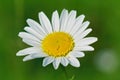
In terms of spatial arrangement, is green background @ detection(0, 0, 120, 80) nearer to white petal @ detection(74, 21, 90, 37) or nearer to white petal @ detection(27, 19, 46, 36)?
white petal @ detection(27, 19, 46, 36)

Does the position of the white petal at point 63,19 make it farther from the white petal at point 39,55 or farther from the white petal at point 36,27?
the white petal at point 39,55

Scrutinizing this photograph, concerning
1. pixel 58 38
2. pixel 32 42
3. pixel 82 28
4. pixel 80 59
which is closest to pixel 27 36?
pixel 32 42

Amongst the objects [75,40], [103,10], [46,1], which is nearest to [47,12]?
[46,1]

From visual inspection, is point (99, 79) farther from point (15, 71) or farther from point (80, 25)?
point (80, 25)

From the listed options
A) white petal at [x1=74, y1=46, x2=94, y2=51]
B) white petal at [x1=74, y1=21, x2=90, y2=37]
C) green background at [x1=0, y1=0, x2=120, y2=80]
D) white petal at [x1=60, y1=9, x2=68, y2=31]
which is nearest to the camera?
white petal at [x1=74, y1=46, x2=94, y2=51]

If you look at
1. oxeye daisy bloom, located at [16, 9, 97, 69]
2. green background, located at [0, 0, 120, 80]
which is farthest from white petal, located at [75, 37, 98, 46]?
green background, located at [0, 0, 120, 80]

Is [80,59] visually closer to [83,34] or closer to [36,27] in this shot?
[36,27]
